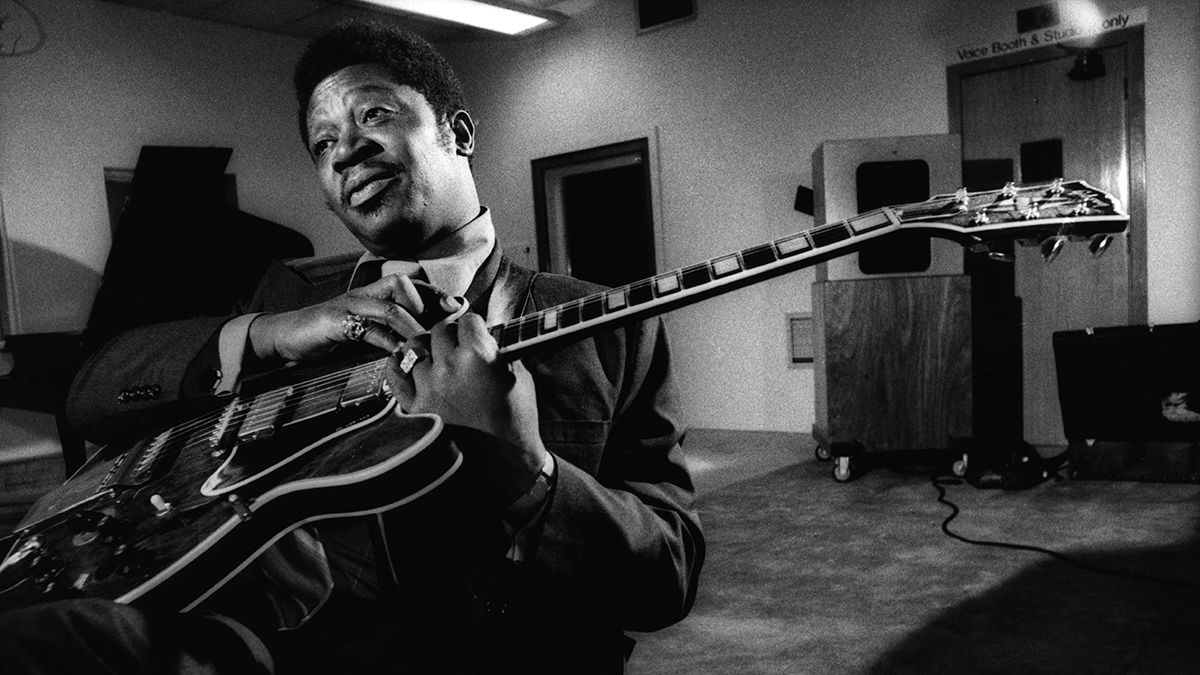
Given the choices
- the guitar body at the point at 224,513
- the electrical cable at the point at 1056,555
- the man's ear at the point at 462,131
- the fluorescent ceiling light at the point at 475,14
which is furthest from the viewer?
the fluorescent ceiling light at the point at 475,14

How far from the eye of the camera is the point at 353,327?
90 cm

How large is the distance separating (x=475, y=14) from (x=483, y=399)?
4.97 m

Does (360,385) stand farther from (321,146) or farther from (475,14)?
(475,14)

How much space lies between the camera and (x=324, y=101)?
1028mm

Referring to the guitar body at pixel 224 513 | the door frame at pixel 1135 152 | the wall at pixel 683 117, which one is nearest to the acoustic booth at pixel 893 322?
the wall at pixel 683 117

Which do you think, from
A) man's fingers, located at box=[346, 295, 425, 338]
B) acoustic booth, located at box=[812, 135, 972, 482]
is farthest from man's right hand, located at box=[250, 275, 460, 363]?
acoustic booth, located at box=[812, 135, 972, 482]

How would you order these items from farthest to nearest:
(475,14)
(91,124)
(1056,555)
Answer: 1. (475,14)
2. (91,124)
3. (1056,555)

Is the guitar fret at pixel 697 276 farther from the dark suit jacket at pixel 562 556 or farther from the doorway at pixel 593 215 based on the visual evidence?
the doorway at pixel 593 215

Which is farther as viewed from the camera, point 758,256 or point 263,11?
point 263,11

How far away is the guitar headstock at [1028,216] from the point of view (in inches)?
35.6

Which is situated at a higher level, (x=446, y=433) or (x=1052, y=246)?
(x=1052, y=246)

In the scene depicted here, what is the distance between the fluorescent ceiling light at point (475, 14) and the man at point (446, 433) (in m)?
4.04

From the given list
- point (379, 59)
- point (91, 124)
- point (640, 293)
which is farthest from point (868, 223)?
point (91, 124)

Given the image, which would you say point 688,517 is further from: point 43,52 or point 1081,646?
point 43,52
